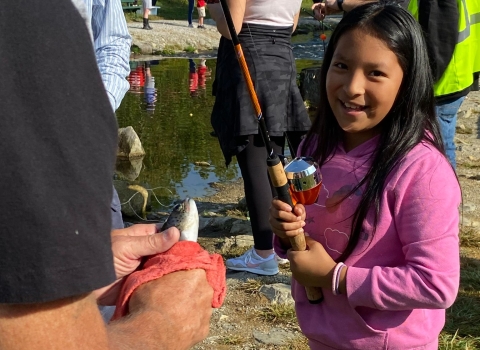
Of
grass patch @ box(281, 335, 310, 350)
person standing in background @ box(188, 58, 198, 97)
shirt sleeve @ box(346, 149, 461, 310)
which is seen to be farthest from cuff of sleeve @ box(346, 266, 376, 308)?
person standing in background @ box(188, 58, 198, 97)

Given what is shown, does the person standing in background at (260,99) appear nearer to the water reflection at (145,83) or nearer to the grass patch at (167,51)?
the water reflection at (145,83)

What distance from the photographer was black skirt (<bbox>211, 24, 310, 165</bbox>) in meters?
4.32

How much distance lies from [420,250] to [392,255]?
0.15 m

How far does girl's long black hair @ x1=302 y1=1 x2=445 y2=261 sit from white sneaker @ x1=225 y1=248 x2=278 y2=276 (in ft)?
7.23

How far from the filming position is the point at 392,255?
7.53 feet

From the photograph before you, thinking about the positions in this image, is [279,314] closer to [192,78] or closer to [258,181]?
[258,181]

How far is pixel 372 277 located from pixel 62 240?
1.33m

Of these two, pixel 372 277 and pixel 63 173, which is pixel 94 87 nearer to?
pixel 63 173

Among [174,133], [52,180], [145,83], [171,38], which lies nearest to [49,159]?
[52,180]

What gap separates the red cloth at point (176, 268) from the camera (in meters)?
1.70

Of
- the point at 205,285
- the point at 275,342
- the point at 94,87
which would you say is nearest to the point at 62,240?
the point at 94,87

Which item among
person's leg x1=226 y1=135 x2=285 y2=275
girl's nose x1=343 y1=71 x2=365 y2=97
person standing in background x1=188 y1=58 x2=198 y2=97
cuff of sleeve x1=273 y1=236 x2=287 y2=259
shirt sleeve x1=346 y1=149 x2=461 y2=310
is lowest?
person standing in background x1=188 y1=58 x2=198 y2=97

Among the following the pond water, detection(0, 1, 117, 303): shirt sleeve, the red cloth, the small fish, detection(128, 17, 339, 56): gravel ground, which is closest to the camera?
detection(0, 1, 117, 303): shirt sleeve

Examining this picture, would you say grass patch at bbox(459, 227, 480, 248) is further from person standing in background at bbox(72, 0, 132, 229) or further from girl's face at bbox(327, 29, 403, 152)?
girl's face at bbox(327, 29, 403, 152)
